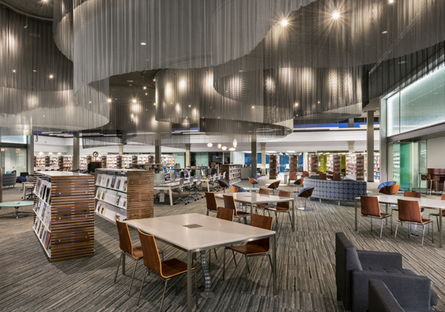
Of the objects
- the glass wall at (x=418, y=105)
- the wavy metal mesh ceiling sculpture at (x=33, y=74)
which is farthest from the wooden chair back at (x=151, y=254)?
the glass wall at (x=418, y=105)

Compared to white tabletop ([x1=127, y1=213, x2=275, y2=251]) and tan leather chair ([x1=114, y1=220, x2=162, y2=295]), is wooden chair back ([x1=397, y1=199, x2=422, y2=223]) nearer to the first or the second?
white tabletop ([x1=127, y1=213, x2=275, y2=251])

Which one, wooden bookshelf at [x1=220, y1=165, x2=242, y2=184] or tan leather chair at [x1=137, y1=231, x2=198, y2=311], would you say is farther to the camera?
wooden bookshelf at [x1=220, y1=165, x2=242, y2=184]

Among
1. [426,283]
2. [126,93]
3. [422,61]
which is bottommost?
[426,283]

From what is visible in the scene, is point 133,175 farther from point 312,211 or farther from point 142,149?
point 142,149

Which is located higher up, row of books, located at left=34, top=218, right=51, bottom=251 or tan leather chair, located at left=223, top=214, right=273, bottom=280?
tan leather chair, located at left=223, top=214, right=273, bottom=280

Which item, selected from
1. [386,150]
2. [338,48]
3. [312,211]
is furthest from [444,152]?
[338,48]

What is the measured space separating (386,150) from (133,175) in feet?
46.2

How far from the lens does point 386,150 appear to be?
51.2 feet

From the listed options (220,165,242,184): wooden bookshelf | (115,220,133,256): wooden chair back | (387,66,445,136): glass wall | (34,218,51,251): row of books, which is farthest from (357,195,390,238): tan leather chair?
(220,165,242,184): wooden bookshelf

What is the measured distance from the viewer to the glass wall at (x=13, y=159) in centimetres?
2003

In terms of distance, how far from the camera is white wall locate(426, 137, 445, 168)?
16953 millimetres

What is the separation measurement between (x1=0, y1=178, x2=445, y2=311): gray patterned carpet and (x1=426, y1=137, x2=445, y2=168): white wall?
13638 mm

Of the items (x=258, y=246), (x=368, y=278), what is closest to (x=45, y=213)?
(x=258, y=246)

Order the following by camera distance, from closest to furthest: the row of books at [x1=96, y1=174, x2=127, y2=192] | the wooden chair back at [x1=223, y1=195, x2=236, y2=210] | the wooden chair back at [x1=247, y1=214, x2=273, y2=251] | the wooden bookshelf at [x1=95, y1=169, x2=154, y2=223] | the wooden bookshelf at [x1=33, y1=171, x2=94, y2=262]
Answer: the wooden chair back at [x1=247, y1=214, x2=273, y2=251] → the wooden bookshelf at [x1=33, y1=171, x2=94, y2=262] → the wooden chair back at [x1=223, y1=195, x2=236, y2=210] → the wooden bookshelf at [x1=95, y1=169, x2=154, y2=223] → the row of books at [x1=96, y1=174, x2=127, y2=192]
